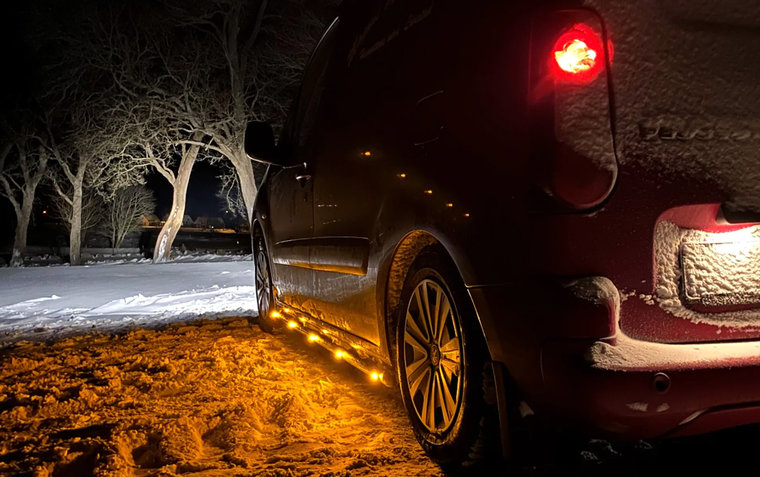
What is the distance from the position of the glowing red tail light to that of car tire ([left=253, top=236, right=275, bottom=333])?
3.88m

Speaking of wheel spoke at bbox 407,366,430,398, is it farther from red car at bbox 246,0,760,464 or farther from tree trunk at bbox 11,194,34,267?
tree trunk at bbox 11,194,34,267

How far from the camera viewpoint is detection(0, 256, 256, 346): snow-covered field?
7.13 m

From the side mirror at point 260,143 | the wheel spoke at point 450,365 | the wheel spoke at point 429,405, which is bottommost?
the wheel spoke at point 429,405

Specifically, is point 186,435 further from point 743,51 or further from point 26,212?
point 26,212

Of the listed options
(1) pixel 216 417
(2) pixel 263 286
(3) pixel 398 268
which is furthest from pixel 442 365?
(2) pixel 263 286

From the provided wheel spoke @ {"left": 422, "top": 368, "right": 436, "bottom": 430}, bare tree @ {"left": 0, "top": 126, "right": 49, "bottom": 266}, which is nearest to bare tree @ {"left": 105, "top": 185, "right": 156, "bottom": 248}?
bare tree @ {"left": 0, "top": 126, "right": 49, "bottom": 266}

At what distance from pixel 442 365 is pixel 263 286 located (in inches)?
139

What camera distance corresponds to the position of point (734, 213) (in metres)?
1.83

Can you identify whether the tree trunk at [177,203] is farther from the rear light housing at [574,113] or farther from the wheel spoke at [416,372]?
the rear light housing at [574,113]

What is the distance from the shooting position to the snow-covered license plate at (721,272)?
184 centimetres

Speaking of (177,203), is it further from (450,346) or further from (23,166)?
(450,346)

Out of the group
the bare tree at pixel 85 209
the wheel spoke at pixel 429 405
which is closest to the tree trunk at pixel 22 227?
the bare tree at pixel 85 209

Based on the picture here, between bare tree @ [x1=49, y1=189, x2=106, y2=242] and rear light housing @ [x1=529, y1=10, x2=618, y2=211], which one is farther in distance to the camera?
bare tree @ [x1=49, y1=189, x2=106, y2=242]

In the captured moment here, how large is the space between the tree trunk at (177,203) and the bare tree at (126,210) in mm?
14977
